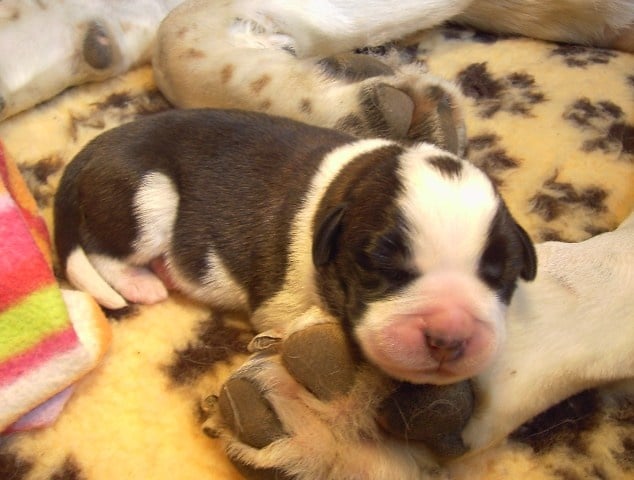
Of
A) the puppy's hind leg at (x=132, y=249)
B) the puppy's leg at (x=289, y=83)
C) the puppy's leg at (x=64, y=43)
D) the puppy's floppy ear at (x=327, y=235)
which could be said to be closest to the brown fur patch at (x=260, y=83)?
the puppy's leg at (x=289, y=83)

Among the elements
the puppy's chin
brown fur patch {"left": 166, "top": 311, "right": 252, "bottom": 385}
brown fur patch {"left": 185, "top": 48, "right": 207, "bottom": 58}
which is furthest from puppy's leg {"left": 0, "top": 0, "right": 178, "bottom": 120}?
the puppy's chin

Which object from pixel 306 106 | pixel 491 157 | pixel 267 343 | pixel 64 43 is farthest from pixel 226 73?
pixel 267 343

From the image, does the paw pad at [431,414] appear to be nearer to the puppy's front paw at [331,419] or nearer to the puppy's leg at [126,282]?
the puppy's front paw at [331,419]

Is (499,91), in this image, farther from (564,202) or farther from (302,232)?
(302,232)

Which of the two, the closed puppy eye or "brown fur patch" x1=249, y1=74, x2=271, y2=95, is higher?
"brown fur patch" x1=249, y1=74, x2=271, y2=95

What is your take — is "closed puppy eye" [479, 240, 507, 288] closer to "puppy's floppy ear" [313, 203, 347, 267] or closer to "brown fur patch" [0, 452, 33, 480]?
"puppy's floppy ear" [313, 203, 347, 267]

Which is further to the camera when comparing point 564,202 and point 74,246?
point 564,202
